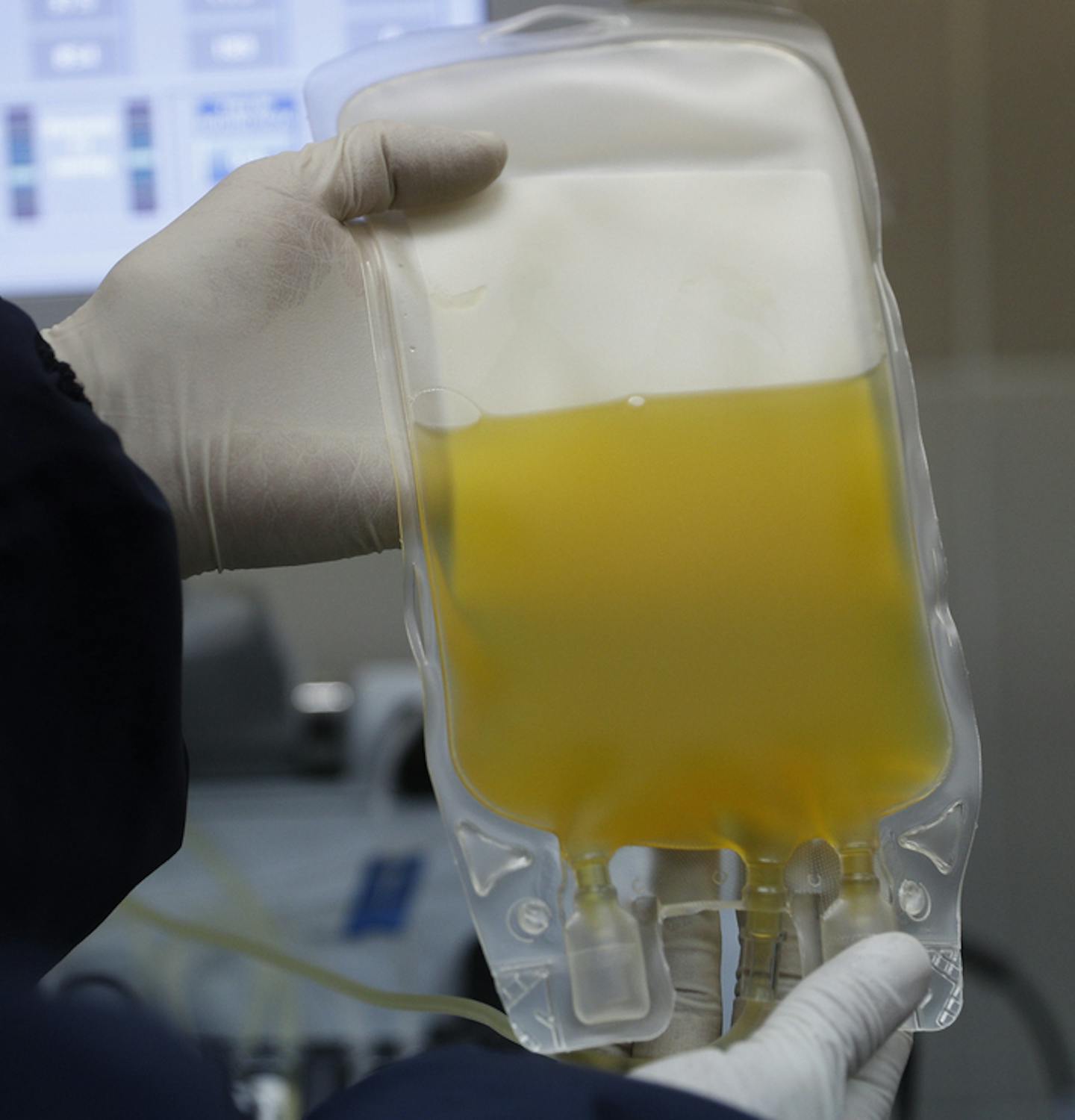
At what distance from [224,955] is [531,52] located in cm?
81

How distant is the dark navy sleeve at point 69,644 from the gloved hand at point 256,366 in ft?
0.32

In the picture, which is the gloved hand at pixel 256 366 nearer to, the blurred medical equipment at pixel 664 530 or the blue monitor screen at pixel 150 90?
the blurred medical equipment at pixel 664 530

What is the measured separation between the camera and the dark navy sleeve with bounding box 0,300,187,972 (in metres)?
0.42

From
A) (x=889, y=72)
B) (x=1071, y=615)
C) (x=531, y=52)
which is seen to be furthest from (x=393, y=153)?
(x=1071, y=615)

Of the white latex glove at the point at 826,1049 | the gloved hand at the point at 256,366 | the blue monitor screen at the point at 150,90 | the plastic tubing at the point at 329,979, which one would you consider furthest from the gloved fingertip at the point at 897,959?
the blue monitor screen at the point at 150,90

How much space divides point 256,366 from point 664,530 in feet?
0.79

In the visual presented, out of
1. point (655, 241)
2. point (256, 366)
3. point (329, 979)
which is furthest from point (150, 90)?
point (329, 979)

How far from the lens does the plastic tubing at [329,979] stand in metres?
0.53

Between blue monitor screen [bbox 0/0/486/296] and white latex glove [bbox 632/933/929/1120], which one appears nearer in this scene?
white latex glove [bbox 632/933/929/1120]

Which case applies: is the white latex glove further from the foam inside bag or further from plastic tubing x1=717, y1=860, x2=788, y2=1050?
the foam inside bag

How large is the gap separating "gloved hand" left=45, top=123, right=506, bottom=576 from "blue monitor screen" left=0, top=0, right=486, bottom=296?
0.82ft

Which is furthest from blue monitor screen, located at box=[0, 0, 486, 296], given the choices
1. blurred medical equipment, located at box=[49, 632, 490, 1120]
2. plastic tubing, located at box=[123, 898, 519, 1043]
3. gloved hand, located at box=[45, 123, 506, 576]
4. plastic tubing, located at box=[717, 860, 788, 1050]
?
plastic tubing, located at box=[717, 860, 788, 1050]

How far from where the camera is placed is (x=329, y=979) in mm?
783

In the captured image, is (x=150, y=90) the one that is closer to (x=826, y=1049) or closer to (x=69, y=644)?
(x=69, y=644)
